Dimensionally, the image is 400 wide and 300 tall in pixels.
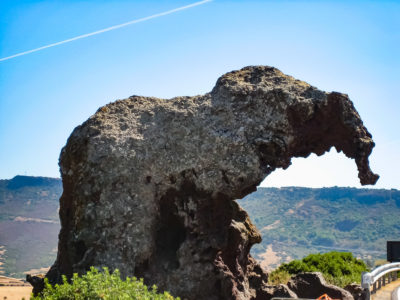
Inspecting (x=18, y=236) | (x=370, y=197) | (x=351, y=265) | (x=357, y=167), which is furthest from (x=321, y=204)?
(x=357, y=167)

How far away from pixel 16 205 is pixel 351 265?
157 metres

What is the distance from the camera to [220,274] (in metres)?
11.3

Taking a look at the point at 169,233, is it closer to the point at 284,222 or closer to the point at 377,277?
the point at 377,277

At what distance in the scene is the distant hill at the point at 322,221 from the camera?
12344 centimetres

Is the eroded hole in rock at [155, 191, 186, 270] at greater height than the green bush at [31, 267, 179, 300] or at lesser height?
greater

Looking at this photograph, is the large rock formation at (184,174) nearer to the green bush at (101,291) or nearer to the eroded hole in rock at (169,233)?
the eroded hole in rock at (169,233)

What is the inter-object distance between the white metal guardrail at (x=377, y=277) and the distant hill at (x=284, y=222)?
94204mm

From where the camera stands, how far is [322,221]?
144250 millimetres

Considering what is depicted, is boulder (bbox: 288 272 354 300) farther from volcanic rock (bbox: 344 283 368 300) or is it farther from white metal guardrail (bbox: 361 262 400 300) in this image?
white metal guardrail (bbox: 361 262 400 300)

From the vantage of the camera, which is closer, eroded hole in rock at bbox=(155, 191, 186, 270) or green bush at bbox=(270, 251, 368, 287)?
eroded hole in rock at bbox=(155, 191, 186, 270)

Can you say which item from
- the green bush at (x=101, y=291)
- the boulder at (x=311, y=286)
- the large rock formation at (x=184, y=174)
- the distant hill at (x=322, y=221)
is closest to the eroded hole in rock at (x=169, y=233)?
the large rock formation at (x=184, y=174)

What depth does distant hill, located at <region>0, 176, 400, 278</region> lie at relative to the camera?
120812 mm

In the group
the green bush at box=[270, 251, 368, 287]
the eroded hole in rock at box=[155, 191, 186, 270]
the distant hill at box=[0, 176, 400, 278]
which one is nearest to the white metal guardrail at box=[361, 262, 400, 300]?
Result: the green bush at box=[270, 251, 368, 287]

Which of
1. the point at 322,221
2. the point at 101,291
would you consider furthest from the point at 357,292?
the point at 322,221
